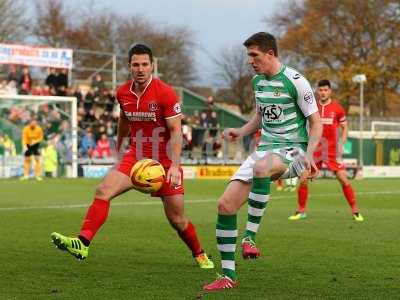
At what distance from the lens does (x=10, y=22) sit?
58.2 meters

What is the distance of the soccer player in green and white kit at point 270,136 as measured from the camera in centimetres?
821

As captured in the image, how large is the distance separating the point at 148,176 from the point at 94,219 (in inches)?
26.5

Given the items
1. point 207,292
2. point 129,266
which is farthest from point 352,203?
point 207,292

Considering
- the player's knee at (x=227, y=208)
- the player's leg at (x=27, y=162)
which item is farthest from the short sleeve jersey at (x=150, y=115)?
the player's leg at (x=27, y=162)

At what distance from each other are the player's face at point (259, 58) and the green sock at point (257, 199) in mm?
1037

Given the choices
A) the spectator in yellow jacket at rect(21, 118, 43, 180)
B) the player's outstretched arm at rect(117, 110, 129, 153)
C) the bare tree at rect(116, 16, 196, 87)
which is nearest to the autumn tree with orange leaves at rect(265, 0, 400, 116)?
the bare tree at rect(116, 16, 196, 87)

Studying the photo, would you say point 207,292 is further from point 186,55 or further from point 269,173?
point 186,55

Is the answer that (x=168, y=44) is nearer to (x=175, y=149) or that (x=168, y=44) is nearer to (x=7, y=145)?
(x=7, y=145)

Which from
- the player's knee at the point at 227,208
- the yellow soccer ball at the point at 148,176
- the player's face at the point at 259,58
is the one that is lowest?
the player's knee at the point at 227,208

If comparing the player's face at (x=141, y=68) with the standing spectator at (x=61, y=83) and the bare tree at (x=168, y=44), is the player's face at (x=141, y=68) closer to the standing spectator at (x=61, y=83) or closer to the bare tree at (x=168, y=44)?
the standing spectator at (x=61, y=83)

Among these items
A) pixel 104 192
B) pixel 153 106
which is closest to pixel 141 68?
pixel 153 106

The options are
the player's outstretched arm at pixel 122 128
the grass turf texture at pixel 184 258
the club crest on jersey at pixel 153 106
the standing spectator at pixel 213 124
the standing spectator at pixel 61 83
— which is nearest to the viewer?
the grass turf texture at pixel 184 258

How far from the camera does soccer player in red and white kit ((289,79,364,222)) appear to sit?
15602mm

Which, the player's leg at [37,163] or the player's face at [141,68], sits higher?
the player's face at [141,68]
